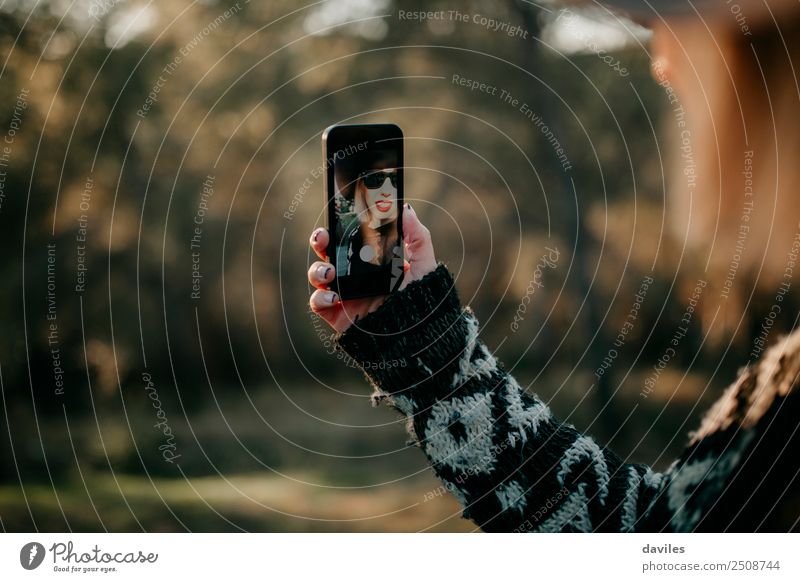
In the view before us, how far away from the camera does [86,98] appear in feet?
8.80

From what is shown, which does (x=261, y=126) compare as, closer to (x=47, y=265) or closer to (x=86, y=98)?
(x=86, y=98)

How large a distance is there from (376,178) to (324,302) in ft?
0.50

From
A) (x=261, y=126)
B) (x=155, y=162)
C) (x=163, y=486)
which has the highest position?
(x=261, y=126)

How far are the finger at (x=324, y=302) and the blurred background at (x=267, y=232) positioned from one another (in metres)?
1.41

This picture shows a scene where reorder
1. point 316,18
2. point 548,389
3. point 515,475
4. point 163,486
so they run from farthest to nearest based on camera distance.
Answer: point 548,389
point 163,486
point 316,18
point 515,475

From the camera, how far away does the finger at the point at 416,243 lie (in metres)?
0.82

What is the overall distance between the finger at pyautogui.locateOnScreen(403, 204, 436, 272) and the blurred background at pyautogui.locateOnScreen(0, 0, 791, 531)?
1.33m

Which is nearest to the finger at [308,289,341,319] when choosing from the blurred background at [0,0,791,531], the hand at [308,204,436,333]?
the hand at [308,204,436,333]

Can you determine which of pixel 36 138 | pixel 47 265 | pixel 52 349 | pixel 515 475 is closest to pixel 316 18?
pixel 36 138

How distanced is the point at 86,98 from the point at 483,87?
5.00 ft
